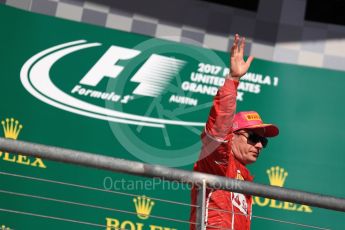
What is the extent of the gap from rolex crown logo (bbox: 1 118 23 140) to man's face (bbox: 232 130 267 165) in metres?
2.33

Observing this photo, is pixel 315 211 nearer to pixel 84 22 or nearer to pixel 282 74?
pixel 282 74

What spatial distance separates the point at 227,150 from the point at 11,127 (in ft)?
9.07

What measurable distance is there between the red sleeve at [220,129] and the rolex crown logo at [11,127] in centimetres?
266

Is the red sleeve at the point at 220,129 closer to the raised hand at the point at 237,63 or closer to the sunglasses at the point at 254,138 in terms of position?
the raised hand at the point at 237,63

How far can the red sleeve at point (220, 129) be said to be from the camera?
2.79m

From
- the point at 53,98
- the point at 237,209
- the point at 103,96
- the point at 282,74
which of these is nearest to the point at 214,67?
the point at 282,74

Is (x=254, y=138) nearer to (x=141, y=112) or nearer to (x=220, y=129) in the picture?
(x=220, y=129)

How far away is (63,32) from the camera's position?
17.9 ft

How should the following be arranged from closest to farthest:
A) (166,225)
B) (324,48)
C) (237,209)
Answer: (237,209) < (166,225) < (324,48)

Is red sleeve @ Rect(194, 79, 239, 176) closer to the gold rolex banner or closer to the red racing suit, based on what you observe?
the red racing suit

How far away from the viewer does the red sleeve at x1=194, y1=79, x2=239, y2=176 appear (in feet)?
9.14

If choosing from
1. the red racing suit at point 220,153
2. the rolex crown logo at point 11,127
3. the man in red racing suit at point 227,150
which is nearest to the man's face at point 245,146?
the man in red racing suit at point 227,150

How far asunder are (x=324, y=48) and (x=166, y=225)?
2.00 m

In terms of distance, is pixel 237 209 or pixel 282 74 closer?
pixel 237 209
